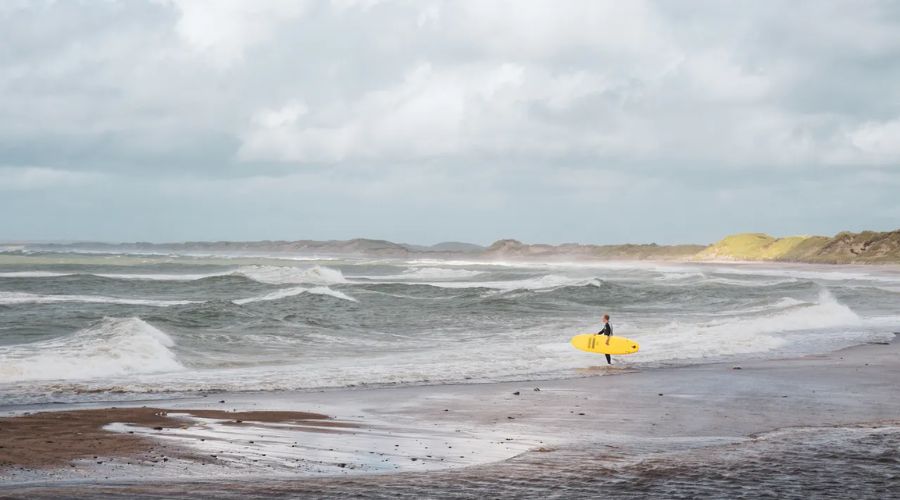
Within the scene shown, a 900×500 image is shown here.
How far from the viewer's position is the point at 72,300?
3841 cm

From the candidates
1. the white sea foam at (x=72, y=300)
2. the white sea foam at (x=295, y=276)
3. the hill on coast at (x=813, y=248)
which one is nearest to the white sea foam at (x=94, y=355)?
the white sea foam at (x=72, y=300)

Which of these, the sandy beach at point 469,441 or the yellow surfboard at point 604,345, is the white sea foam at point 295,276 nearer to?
the yellow surfboard at point 604,345

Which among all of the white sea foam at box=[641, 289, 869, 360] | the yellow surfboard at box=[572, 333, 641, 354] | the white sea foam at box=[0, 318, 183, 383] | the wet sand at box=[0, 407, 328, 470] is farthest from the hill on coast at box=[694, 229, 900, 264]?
the wet sand at box=[0, 407, 328, 470]

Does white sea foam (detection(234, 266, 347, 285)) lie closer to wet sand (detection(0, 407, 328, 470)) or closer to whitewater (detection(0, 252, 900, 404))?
whitewater (detection(0, 252, 900, 404))

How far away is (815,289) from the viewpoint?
54000 mm

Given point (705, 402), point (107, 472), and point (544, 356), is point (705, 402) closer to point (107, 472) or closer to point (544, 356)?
point (544, 356)

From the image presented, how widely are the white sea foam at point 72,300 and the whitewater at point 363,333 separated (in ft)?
0.52

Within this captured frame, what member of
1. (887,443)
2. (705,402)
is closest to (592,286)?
(705,402)

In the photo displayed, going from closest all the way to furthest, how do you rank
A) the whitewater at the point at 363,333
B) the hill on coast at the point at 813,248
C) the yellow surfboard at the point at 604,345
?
the whitewater at the point at 363,333 < the yellow surfboard at the point at 604,345 < the hill on coast at the point at 813,248

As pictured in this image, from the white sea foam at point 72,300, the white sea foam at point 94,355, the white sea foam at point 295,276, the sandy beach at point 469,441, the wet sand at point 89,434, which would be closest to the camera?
the sandy beach at point 469,441

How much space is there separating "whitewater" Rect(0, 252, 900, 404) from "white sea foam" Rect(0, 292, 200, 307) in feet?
0.52

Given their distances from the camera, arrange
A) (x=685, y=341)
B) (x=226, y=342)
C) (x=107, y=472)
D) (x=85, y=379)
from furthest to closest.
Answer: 1. (x=685, y=341)
2. (x=226, y=342)
3. (x=85, y=379)
4. (x=107, y=472)

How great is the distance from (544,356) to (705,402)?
7936mm

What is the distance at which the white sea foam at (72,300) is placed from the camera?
1457 inches
